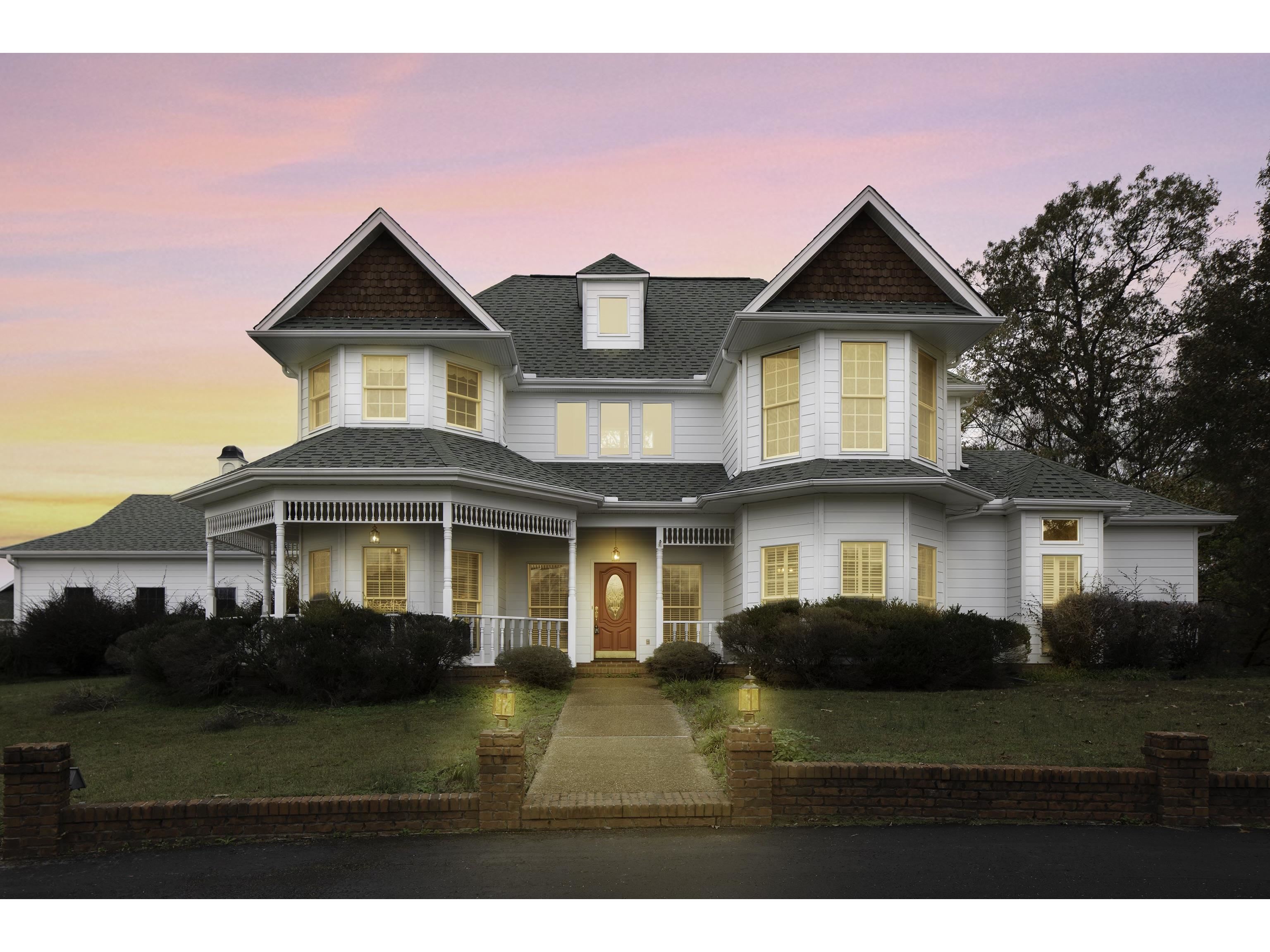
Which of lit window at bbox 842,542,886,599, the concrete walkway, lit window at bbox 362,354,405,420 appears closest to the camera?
the concrete walkway

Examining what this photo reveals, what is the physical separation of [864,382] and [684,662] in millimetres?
6371

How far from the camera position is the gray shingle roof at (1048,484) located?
21719 mm

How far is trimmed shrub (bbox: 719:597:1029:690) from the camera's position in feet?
55.8

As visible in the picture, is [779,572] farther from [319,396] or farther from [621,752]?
[319,396]

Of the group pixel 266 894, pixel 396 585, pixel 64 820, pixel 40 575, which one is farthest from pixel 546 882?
pixel 40 575

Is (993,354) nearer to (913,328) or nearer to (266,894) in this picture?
(913,328)

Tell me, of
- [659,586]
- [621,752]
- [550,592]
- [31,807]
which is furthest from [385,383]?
[31,807]

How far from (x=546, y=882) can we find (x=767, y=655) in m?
11.0

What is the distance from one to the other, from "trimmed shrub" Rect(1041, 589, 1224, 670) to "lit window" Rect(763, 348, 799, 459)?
249 inches

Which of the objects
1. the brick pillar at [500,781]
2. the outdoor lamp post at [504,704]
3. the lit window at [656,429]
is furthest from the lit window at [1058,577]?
the brick pillar at [500,781]

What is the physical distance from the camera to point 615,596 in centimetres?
2323

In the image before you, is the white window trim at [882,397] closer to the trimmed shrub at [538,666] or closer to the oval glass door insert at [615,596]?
the oval glass door insert at [615,596]

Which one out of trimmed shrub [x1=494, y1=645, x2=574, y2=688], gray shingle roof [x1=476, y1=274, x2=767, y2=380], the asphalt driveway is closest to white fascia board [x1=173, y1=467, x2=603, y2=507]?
trimmed shrub [x1=494, y1=645, x2=574, y2=688]

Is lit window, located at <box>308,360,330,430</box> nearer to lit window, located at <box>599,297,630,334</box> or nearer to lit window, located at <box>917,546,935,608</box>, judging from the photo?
lit window, located at <box>599,297,630,334</box>
